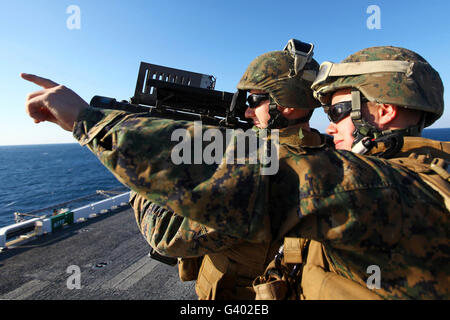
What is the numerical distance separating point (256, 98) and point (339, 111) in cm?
139

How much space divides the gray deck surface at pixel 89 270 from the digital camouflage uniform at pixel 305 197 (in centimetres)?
666

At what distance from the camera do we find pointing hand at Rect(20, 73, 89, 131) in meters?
1.34

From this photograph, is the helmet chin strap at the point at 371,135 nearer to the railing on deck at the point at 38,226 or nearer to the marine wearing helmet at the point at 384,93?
the marine wearing helmet at the point at 384,93

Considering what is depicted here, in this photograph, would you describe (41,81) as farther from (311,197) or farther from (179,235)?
(311,197)

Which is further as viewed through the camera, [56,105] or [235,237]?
[235,237]

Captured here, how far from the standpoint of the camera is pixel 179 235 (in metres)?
1.91

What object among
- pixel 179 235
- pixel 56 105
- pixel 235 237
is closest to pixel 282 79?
pixel 235 237

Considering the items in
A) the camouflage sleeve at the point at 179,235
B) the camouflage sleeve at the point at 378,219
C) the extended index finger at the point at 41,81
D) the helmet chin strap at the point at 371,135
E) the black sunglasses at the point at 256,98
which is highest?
the black sunglasses at the point at 256,98

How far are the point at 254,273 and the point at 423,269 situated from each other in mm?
1539

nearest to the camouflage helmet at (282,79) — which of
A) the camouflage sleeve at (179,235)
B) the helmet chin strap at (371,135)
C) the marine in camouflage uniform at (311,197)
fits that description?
the helmet chin strap at (371,135)

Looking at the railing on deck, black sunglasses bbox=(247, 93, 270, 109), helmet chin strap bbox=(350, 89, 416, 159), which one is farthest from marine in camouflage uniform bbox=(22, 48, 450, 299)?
the railing on deck

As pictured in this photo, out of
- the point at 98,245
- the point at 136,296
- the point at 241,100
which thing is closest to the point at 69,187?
the point at 98,245

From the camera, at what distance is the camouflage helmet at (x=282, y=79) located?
327 centimetres

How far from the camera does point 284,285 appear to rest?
195 cm
